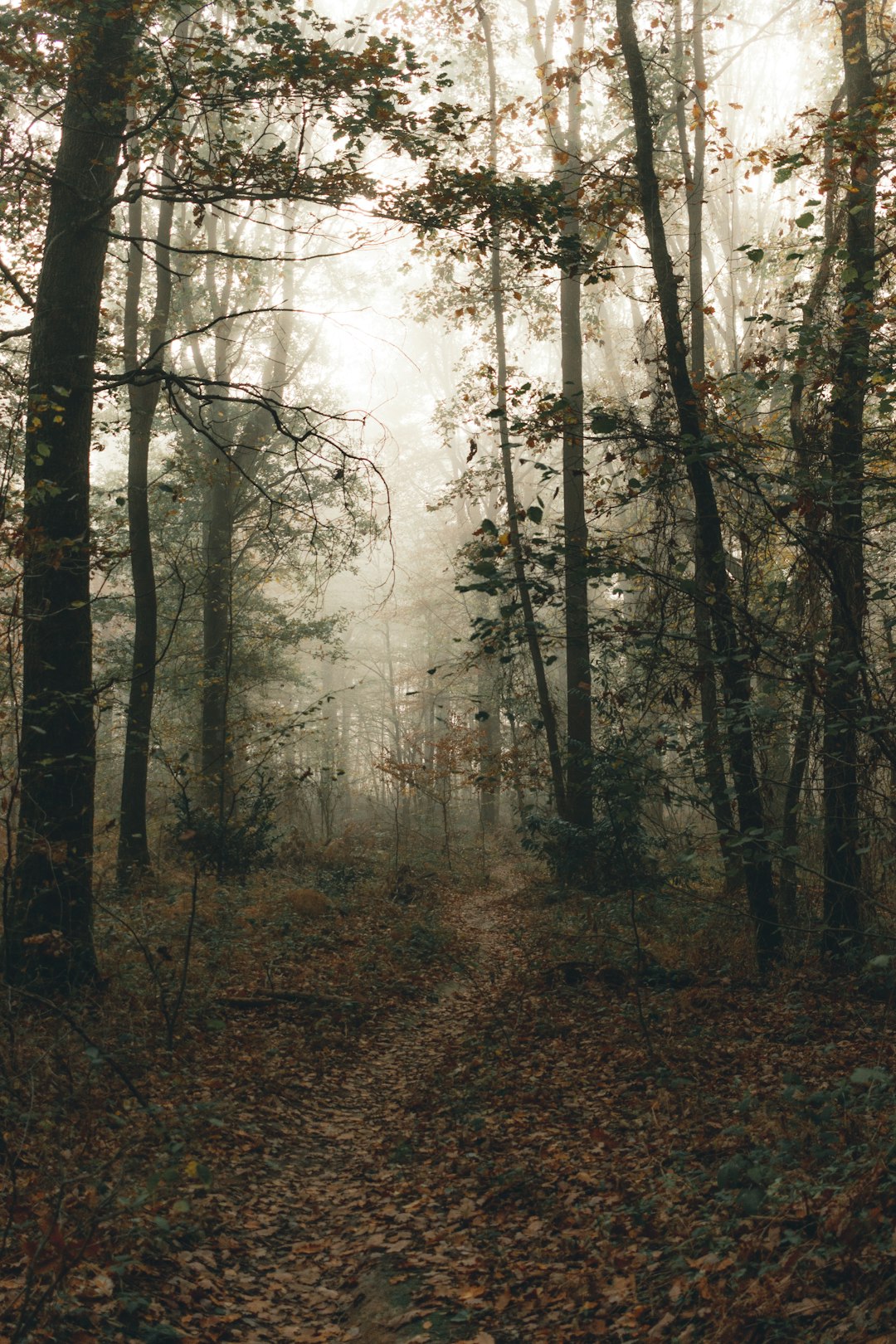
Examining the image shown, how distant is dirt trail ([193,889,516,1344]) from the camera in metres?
4.04

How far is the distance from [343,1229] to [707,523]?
5841mm

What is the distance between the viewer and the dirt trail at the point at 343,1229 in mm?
→ 4039

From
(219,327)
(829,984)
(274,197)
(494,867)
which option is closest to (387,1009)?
(829,984)

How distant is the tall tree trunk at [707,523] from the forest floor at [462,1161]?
81 centimetres

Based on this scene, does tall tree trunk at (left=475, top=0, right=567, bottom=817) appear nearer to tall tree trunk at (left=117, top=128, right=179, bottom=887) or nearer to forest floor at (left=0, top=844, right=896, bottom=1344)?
forest floor at (left=0, top=844, right=896, bottom=1344)

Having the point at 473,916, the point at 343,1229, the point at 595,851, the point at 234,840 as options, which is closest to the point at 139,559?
the point at 234,840

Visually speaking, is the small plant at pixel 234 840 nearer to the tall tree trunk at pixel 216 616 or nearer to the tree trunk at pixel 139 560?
the tree trunk at pixel 139 560

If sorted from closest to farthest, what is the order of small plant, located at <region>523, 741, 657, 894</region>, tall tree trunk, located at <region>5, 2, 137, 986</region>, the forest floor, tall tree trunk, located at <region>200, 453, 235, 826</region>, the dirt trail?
1. the forest floor
2. the dirt trail
3. tall tree trunk, located at <region>5, 2, 137, 986</region>
4. small plant, located at <region>523, 741, 657, 894</region>
5. tall tree trunk, located at <region>200, 453, 235, 826</region>

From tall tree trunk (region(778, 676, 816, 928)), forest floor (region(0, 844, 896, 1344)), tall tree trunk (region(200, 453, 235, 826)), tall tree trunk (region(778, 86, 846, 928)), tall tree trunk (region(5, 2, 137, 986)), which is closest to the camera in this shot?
forest floor (region(0, 844, 896, 1344))

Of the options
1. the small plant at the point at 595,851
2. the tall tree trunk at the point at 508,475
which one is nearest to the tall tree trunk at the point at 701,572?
the small plant at the point at 595,851

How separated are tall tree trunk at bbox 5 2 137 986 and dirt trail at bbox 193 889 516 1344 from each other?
234 cm

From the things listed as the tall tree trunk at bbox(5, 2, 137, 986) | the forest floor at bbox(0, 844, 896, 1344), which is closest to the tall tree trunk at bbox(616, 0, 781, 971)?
the forest floor at bbox(0, 844, 896, 1344)

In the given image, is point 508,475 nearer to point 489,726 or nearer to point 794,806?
point 794,806

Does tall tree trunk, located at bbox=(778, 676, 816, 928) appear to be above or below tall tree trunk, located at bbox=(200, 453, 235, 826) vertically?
below
